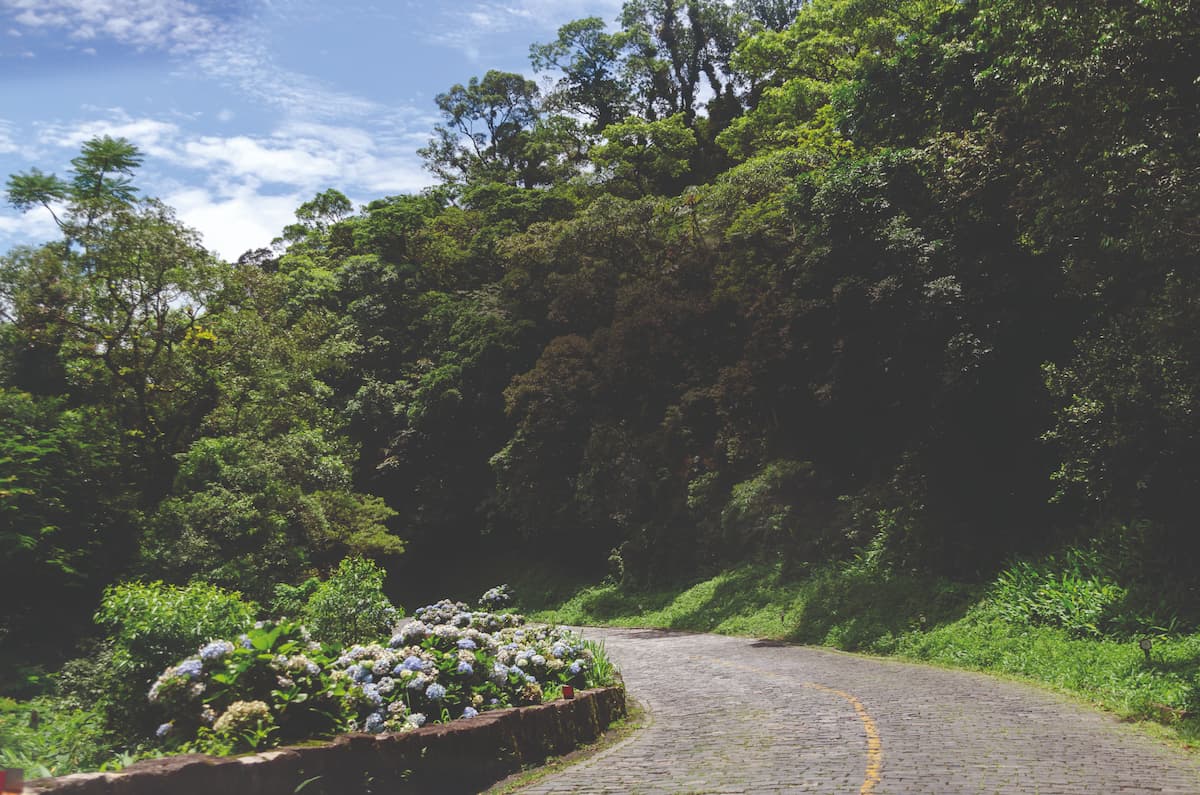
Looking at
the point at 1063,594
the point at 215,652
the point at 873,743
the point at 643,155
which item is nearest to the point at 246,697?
the point at 215,652

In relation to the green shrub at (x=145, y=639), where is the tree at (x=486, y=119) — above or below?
above

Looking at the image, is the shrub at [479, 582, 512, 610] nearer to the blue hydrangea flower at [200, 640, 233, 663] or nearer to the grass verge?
the grass verge

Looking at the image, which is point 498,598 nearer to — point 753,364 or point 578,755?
point 753,364

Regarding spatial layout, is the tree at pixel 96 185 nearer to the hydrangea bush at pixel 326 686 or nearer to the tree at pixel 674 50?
the hydrangea bush at pixel 326 686

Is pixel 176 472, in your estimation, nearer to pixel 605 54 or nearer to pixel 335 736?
pixel 335 736

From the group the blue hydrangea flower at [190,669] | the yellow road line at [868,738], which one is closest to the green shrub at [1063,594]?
the yellow road line at [868,738]

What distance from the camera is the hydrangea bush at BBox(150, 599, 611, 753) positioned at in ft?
21.0

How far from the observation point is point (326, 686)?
6977mm

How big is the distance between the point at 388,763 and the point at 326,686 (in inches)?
29.5

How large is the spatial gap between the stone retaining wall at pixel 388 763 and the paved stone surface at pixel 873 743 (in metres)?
0.51

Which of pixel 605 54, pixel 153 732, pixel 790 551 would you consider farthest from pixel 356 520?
pixel 605 54

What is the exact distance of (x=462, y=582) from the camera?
4262 centimetres

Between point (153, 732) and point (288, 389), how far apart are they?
2287 centimetres

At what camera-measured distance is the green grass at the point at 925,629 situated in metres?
11.1
